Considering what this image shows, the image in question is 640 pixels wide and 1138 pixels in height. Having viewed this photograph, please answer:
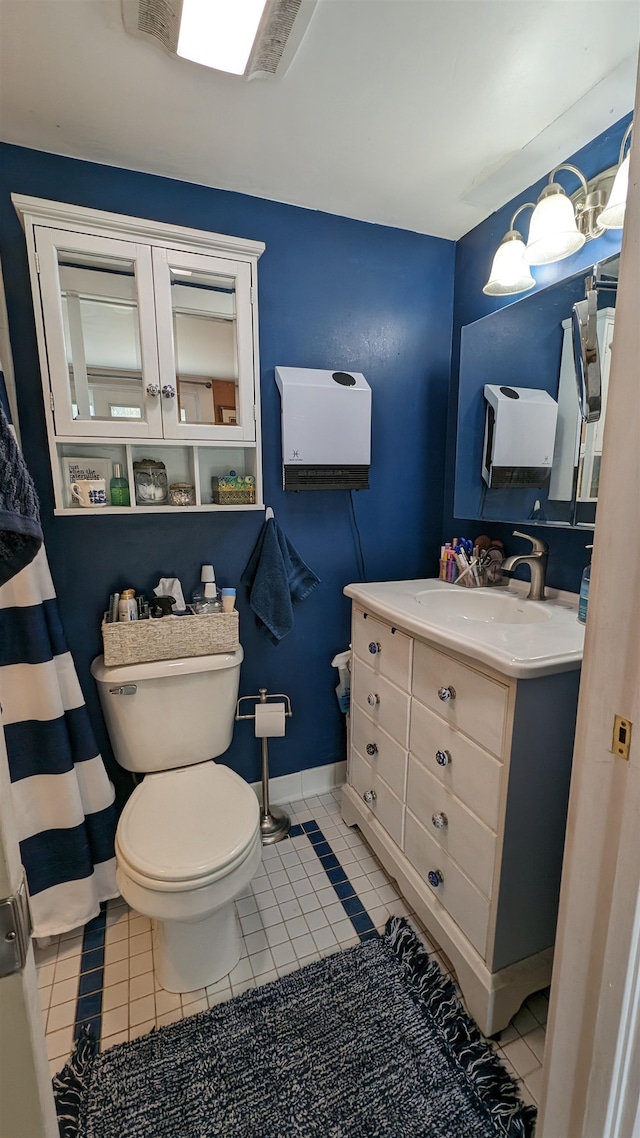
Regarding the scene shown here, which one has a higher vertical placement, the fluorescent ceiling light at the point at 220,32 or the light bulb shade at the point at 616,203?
the fluorescent ceiling light at the point at 220,32

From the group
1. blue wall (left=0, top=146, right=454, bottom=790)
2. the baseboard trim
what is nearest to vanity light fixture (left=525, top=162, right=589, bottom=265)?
blue wall (left=0, top=146, right=454, bottom=790)

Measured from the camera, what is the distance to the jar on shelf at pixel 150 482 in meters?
1.46

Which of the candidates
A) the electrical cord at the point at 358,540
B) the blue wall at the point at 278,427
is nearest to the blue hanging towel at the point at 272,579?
the blue wall at the point at 278,427

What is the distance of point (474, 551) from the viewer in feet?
5.63

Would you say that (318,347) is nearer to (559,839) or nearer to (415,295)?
(415,295)

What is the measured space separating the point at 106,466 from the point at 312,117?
43.6 inches

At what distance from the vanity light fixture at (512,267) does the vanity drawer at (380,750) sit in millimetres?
1504

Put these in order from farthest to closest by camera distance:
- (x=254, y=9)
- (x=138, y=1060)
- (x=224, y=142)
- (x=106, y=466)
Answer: (x=106, y=466) < (x=224, y=142) < (x=138, y=1060) < (x=254, y=9)

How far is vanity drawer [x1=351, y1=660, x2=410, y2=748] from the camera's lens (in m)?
1.40

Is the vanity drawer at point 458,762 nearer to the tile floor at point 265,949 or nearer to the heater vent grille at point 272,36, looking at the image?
the tile floor at point 265,949

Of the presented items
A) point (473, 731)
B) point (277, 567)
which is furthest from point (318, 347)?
point (473, 731)

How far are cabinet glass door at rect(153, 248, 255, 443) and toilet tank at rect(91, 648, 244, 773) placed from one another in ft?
2.39

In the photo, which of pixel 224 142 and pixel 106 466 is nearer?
pixel 224 142

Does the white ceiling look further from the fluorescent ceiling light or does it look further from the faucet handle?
the faucet handle
